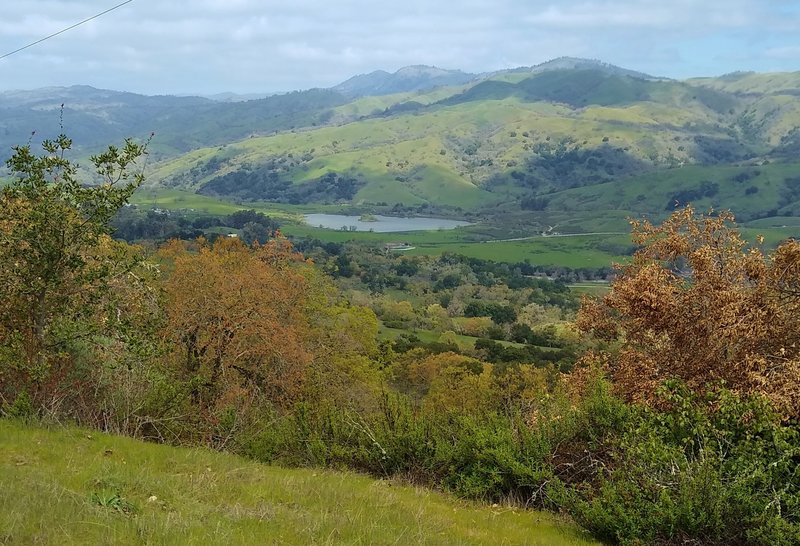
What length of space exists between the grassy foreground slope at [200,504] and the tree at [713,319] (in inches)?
190

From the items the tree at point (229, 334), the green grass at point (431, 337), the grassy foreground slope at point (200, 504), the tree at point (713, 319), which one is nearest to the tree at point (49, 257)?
the grassy foreground slope at point (200, 504)

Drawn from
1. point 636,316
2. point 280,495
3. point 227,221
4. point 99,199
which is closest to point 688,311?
point 636,316

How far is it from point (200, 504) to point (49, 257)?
24.0ft

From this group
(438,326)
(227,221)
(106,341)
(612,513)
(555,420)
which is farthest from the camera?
(227,221)

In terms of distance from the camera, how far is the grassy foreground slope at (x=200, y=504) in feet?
20.8

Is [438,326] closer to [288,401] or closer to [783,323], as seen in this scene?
[288,401]

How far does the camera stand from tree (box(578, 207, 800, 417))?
11836 mm

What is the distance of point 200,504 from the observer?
25.7 feet

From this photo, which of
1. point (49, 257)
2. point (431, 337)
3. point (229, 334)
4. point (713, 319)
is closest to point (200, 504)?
point (49, 257)

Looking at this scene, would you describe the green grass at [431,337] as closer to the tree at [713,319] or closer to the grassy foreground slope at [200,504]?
the tree at [713,319]

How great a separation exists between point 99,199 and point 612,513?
38.0 ft

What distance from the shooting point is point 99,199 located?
13.0 meters

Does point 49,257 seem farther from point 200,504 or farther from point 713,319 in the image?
point 713,319

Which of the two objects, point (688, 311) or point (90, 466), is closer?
point (90, 466)
